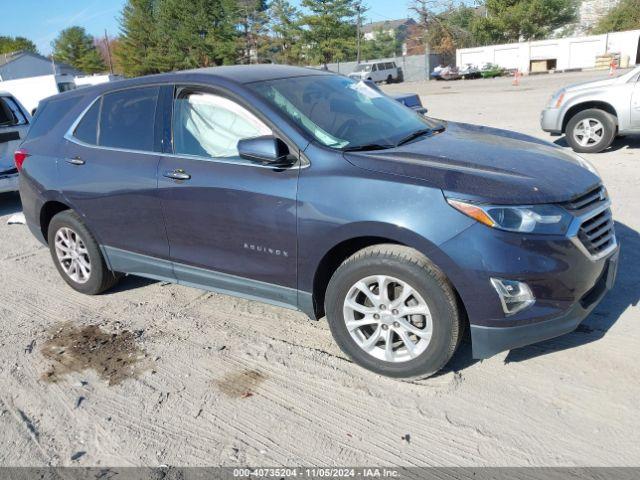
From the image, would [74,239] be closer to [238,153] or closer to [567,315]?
[238,153]

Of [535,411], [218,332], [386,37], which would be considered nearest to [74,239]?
[218,332]

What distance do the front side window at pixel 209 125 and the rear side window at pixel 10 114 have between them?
661 centimetres

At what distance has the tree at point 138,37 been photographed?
228ft

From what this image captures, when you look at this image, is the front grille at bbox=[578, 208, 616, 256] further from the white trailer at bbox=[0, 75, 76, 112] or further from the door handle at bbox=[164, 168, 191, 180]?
the white trailer at bbox=[0, 75, 76, 112]

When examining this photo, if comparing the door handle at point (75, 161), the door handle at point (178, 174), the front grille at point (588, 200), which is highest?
the door handle at point (75, 161)

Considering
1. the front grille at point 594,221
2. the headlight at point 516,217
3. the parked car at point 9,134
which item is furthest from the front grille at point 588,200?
the parked car at point 9,134

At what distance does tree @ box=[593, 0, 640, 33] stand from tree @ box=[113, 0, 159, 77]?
52175 millimetres

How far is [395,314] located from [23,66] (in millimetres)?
77386

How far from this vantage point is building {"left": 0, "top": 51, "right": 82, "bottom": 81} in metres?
64.1

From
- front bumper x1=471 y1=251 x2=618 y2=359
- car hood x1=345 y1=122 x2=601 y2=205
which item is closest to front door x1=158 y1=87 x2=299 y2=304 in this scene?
car hood x1=345 y1=122 x2=601 y2=205

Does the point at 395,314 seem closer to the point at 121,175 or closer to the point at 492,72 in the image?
the point at 121,175

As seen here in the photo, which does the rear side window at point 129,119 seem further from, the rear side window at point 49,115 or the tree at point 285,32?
the tree at point 285,32

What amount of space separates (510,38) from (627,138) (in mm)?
53944

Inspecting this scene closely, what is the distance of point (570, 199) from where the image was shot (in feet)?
9.61
